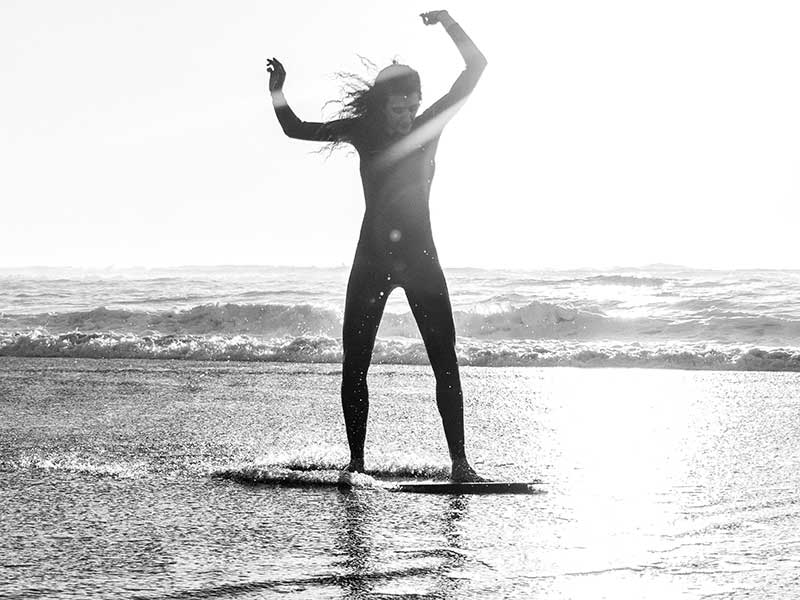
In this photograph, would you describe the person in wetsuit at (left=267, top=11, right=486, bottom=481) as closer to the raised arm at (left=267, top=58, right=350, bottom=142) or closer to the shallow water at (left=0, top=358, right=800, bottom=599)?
the raised arm at (left=267, top=58, right=350, bottom=142)

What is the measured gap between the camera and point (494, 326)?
18281 mm

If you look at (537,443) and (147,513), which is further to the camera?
(537,443)

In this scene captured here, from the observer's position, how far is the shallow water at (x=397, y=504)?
292 cm

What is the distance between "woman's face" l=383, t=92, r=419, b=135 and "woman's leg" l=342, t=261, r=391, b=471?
27.4 inches

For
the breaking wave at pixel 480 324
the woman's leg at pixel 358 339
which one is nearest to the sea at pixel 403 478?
the woman's leg at pixel 358 339

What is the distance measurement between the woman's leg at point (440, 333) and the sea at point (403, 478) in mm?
361

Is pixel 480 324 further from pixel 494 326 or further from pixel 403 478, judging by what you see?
pixel 403 478

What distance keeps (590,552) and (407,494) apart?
1233mm

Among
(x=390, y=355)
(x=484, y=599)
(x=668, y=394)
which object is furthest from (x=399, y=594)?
(x=390, y=355)

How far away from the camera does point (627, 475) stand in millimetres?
4770

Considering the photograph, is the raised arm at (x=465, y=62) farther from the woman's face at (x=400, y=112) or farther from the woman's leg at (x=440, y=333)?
the woman's leg at (x=440, y=333)

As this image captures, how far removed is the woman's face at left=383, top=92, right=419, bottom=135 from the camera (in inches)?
192

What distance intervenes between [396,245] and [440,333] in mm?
477

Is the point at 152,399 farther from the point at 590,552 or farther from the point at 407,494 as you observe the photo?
the point at 590,552
